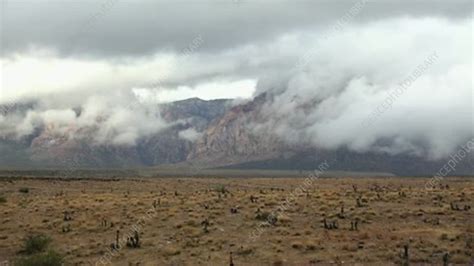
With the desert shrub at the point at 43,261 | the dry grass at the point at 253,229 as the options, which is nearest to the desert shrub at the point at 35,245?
the dry grass at the point at 253,229

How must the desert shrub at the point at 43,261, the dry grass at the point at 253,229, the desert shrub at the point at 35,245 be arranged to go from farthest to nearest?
1. the desert shrub at the point at 35,245
2. the dry grass at the point at 253,229
3. the desert shrub at the point at 43,261

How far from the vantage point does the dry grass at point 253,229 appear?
85.1ft

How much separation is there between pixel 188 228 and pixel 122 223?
557 cm

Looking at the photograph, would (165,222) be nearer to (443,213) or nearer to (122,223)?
(122,223)

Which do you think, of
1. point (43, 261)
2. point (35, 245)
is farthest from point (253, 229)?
point (43, 261)

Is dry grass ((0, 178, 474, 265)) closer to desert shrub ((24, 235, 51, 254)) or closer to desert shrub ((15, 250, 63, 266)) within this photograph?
desert shrub ((24, 235, 51, 254))

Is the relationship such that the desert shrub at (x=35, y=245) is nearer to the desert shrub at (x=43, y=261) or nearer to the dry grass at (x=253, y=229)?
the dry grass at (x=253, y=229)

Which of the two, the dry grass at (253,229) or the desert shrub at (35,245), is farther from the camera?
the desert shrub at (35,245)

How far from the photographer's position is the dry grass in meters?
25.9

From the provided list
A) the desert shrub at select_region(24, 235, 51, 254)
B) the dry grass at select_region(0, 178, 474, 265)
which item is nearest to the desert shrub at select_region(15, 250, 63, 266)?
the dry grass at select_region(0, 178, 474, 265)

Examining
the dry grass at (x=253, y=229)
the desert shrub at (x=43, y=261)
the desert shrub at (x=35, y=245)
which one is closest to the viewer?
the desert shrub at (x=43, y=261)

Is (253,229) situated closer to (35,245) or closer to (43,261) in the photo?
(35,245)

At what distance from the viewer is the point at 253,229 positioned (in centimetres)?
3297

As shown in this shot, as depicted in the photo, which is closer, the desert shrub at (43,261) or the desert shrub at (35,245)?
the desert shrub at (43,261)
